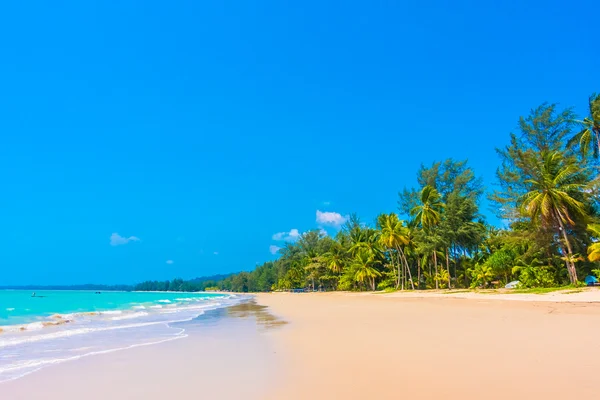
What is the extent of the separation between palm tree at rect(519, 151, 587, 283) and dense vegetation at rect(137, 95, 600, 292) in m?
0.07

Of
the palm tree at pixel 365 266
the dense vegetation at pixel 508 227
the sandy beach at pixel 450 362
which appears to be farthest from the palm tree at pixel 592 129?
the palm tree at pixel 365 266

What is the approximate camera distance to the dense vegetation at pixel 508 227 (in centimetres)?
2559

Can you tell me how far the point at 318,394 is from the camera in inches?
170

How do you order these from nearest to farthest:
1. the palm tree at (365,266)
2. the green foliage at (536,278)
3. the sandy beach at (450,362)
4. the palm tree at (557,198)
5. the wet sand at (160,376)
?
Result: 1. the sandy beach at (450,362)
2. the wet sand at (160,376)
3. the palm tree at (557,198)
4. the green foliage at (536,278)
5. the palm tree at (365,266)

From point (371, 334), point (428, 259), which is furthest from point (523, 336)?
point (428, 259)

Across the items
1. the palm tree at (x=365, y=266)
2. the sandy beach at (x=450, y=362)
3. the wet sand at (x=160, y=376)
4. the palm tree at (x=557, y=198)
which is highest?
the palm tree at (x=557, y=198)

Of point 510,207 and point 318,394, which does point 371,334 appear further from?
point 510,207

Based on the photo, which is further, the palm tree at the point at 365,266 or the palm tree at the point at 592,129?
the palm tree at the point at 365,266

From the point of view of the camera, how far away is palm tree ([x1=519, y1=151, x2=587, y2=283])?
80.6 feet

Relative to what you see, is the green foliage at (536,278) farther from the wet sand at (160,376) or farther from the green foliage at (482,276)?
the wet sand at (160,376)

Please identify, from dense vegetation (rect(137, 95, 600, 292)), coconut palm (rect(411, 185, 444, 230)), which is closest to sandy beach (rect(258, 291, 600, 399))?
dense vegetation (rect(137, 95, 600, 292))

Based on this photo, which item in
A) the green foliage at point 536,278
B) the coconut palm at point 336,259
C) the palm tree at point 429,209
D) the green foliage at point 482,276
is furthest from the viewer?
the coconut palm at point 336,259

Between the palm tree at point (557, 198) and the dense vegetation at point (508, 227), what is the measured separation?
2.7 inches

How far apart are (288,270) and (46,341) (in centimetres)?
7949
